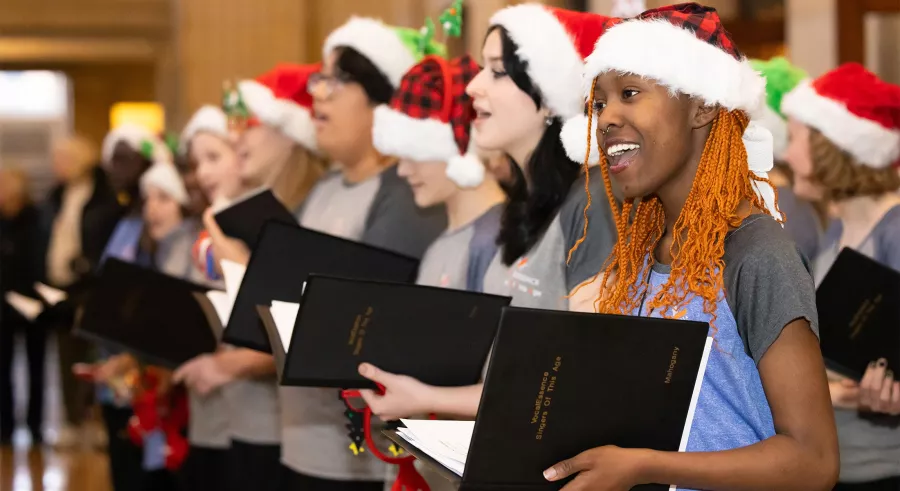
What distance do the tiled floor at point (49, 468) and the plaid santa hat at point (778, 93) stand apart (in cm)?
433

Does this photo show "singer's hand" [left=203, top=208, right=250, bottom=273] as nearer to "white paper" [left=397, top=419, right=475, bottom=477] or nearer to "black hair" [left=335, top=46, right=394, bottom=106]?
"black hair" [left=335, top=46, right=394, bottom=106]

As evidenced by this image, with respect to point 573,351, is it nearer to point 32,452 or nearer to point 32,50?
point 32,452

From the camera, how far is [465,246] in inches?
112

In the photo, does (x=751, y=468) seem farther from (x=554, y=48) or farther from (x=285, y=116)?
(x=285, y=116)

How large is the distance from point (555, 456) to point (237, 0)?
30.2 feet

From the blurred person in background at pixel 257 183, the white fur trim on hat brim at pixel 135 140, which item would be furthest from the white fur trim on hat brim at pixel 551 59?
the white fur trim on hat brim at pixel 135 140

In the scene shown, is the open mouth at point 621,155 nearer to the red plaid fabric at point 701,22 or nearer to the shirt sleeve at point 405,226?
the red plaid fabric at point 701,22

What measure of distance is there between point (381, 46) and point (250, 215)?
0.67 metres

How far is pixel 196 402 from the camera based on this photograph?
459 cm

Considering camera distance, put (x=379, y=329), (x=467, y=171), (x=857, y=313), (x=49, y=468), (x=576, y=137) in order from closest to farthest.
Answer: (x=576, y=137) → (x=379, y=329) → (x=857, y=313) → (x=467, y=171) → (x=49, y=468)

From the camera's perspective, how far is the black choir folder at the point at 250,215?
339 centimetres

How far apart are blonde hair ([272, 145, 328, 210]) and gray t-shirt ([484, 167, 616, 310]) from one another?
6.08ft

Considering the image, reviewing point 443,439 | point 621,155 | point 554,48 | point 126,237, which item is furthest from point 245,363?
point 621,155

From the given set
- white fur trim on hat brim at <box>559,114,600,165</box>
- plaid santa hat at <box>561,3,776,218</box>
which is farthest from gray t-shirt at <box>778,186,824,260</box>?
plaid santa hat at <box>561,3,776,218</box>
